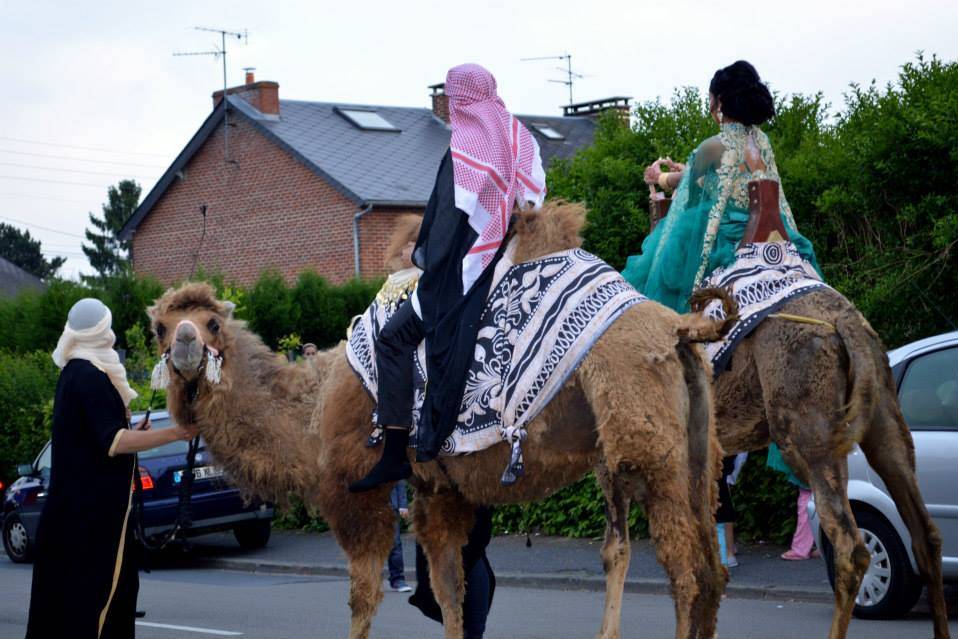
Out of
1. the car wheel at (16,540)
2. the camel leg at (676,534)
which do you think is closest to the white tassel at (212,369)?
the camel leg at (676,534)

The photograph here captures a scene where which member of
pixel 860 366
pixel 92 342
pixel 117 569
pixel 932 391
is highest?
pixel 92 342

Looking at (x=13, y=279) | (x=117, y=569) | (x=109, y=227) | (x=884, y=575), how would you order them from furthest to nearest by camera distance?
1. (x=109, y=227)
2. (x=13, y=279)
3. (x=884, y=575)
4. (x=117, y=569)

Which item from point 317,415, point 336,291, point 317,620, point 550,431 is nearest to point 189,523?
point 317,415

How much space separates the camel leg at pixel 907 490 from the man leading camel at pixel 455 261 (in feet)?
7.49

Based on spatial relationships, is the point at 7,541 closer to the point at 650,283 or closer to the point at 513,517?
the point at 513,517

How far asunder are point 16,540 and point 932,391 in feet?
46.8

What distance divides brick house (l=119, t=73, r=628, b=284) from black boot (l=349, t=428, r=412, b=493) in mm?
29936

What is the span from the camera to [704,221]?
7.62m

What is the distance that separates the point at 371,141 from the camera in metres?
40.5

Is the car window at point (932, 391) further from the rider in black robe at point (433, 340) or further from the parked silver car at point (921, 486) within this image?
the rider in black robe at point (433, 340)

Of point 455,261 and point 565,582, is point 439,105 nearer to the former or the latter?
point 565,582

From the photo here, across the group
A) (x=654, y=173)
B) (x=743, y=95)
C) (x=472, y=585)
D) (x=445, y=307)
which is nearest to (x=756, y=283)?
(x=654, y=173)

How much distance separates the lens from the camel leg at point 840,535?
22.1ft

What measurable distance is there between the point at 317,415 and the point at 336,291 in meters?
25.7
